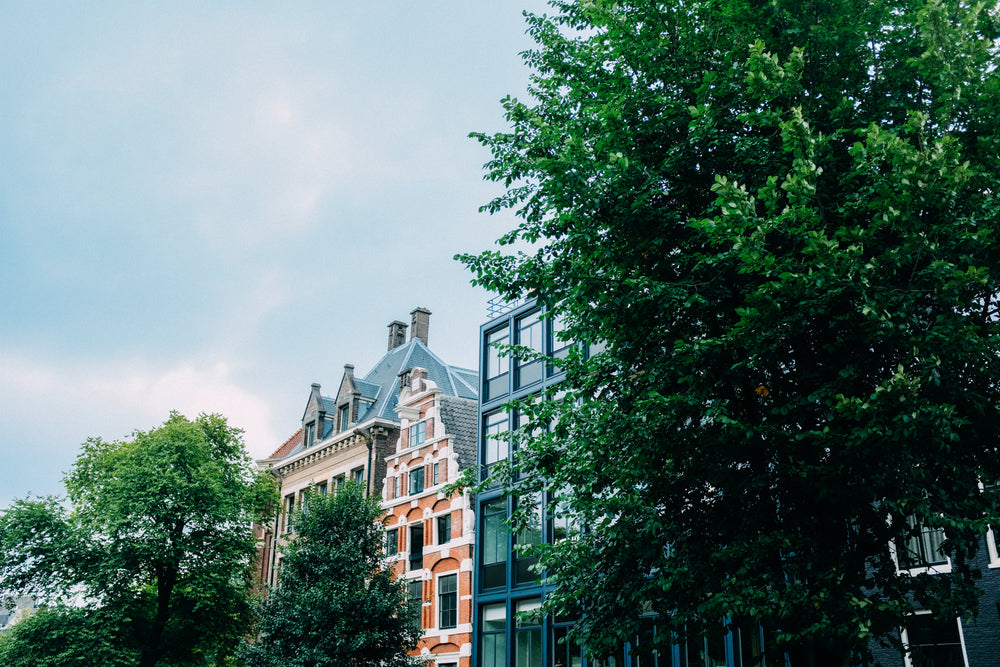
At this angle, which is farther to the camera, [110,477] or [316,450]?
[316,450]

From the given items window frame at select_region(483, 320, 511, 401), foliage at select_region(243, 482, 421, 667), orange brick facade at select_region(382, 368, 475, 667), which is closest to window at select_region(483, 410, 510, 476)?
window frame at select_region(483, 320, 511, 401)

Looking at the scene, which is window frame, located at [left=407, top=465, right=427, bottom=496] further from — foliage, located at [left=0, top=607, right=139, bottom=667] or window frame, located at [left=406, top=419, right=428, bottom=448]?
foliage, located at [left=0, top=607, right=139, bottom=667]

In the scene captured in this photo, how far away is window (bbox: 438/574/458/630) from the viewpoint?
3353cm

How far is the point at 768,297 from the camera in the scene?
1066 cm

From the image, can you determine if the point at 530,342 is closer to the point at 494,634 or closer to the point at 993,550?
the point at 494,634

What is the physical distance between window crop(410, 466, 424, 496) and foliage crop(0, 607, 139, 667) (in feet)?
43.1

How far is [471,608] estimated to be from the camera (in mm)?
32562

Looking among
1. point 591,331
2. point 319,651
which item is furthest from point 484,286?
point 319,651

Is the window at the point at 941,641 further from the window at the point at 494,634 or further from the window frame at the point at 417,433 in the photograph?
the window frame at the point at 417,433

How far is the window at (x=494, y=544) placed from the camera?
31656 mm

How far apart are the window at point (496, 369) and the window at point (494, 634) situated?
8.22 m

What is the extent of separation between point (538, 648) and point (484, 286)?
756 inches

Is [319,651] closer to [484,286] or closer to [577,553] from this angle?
[577,553]

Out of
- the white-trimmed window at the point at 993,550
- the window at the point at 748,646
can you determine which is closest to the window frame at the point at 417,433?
the window at the point at 748,646
